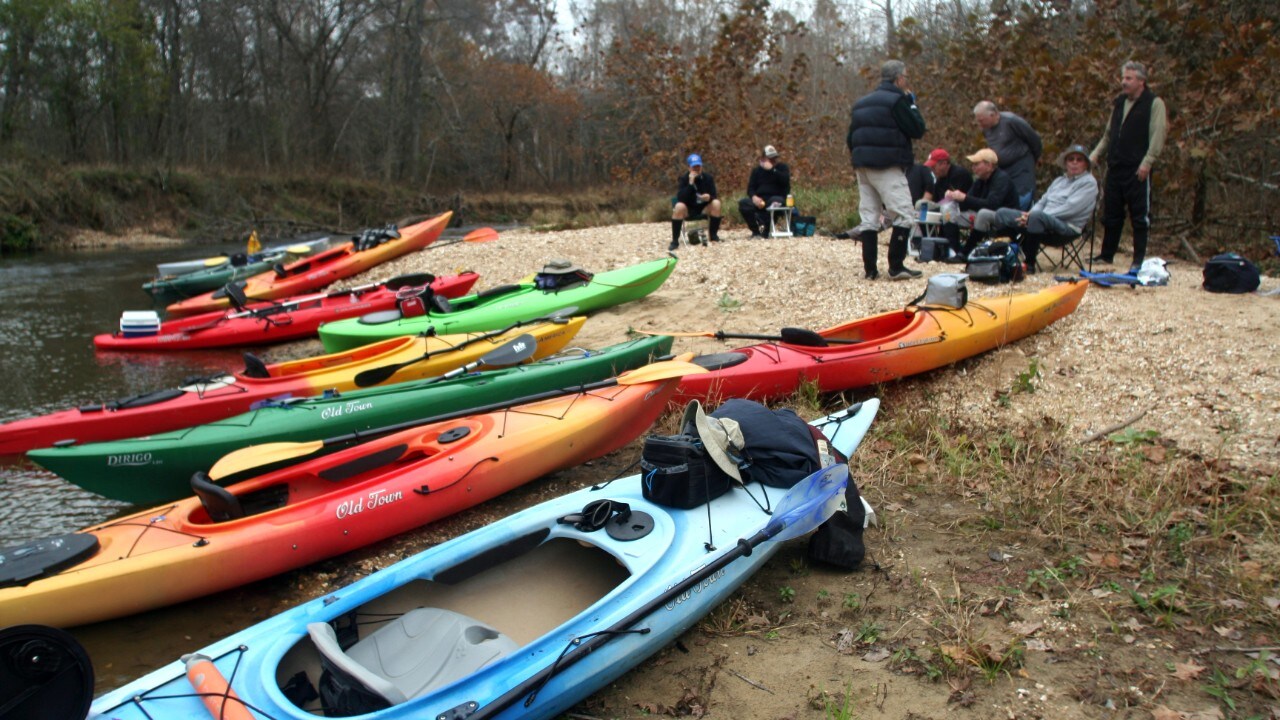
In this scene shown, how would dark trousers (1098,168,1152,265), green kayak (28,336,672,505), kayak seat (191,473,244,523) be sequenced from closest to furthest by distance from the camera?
A: kayak seat (191,473,244,523)
green kayak (28,336,672,505)
dark trousers (1098,168,1152,265)

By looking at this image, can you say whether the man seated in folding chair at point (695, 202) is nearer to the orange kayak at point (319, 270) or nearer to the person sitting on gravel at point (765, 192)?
the person sitting on gravel at point (765, 192)

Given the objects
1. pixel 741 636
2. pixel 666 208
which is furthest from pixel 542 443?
pixel 666 208

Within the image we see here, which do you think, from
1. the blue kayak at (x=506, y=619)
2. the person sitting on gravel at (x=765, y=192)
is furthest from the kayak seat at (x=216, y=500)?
the person sitting on gravel at (x=765, y=192)

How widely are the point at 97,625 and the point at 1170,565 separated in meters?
4.40

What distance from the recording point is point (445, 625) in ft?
9.52

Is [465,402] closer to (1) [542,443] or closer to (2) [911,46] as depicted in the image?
(1) [542,443]

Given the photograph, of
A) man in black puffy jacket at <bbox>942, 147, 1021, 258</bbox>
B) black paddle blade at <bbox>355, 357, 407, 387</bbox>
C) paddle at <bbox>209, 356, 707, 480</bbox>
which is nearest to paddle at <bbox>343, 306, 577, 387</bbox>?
black paddle blade at <bbox>355, 357, 407, 387</bbox>

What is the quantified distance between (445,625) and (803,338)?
3256 millimetres

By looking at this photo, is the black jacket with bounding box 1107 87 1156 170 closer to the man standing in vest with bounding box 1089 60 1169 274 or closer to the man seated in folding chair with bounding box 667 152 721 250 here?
the man standing in vest with bounding box 1089 60 1169 274

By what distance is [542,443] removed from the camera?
4469 mm

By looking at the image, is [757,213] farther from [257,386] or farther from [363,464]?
[363,464]

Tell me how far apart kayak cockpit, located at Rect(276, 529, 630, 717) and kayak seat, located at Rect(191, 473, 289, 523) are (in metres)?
1.17

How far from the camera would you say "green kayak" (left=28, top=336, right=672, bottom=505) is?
442 cm

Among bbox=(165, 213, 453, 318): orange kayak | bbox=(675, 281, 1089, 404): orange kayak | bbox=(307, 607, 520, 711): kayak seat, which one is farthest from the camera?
bbox=(165, 213, 453, 318): orange kayak
